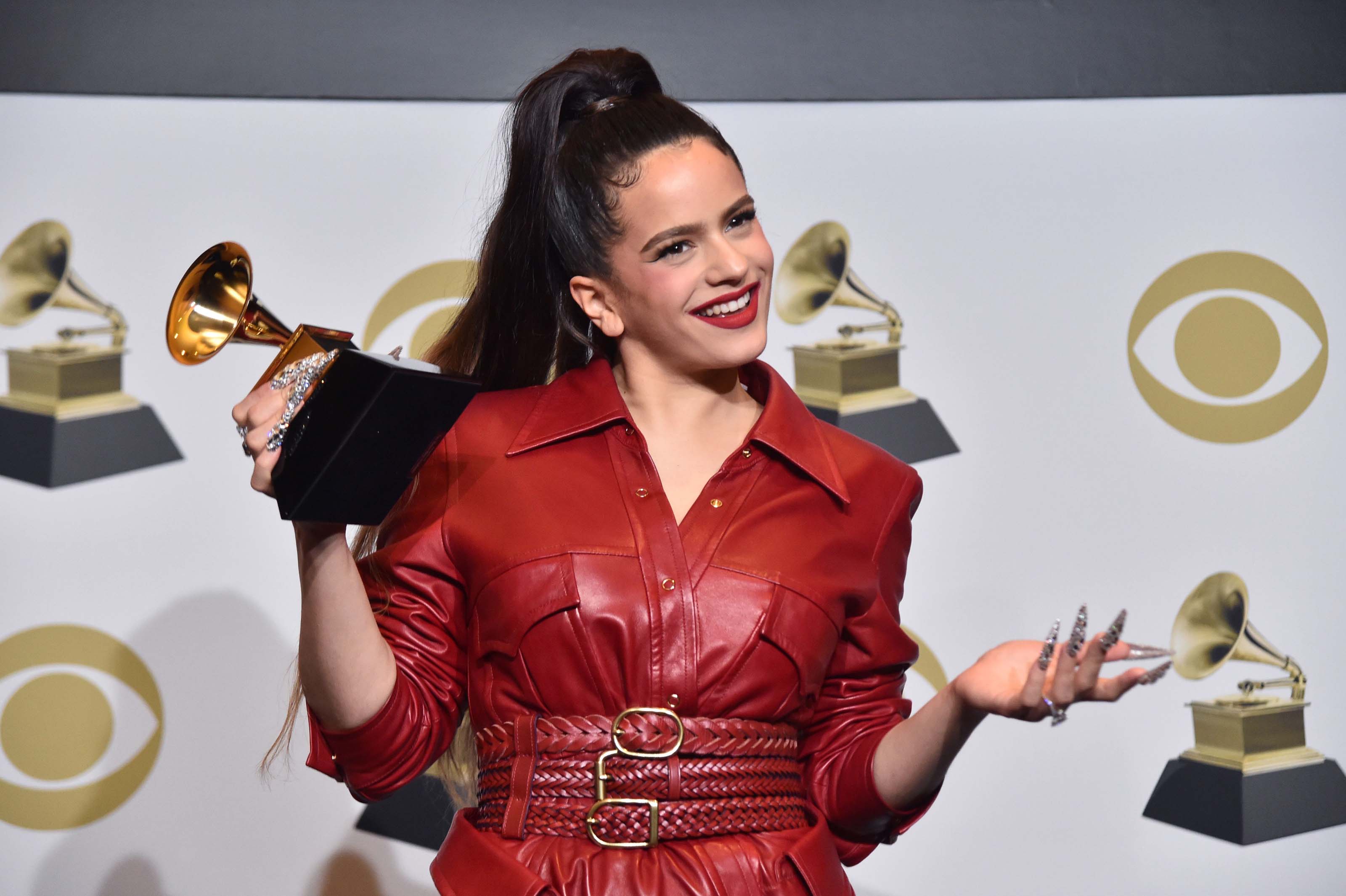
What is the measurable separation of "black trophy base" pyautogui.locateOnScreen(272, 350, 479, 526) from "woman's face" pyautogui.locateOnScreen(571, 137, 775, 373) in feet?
1.21

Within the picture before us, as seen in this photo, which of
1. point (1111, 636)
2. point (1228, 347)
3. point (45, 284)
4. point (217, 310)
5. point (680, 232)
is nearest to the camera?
point (1111, 636)

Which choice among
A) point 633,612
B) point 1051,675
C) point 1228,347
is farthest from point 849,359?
point 1051,675

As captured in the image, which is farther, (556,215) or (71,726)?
(71,726)

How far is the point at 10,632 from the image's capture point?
2521mm

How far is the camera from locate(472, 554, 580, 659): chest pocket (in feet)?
5.08

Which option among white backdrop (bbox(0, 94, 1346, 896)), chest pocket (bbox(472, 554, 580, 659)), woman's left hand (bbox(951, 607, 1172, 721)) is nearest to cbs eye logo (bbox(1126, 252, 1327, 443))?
white backdrop (bbox(0, 94, 1346, 896))

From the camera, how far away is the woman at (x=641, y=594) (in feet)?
5.00

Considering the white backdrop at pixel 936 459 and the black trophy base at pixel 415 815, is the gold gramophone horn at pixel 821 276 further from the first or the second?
the black trophy base at pixel 415 815

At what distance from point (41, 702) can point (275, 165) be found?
116cm

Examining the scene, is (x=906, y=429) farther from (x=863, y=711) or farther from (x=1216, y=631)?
Result: (x=863, y=711)

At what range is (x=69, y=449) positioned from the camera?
256 cm

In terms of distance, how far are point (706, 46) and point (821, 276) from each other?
528mm

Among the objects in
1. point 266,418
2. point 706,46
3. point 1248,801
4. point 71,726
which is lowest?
point 1248,801

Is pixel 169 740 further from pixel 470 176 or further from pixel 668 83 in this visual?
pixel 668 83
